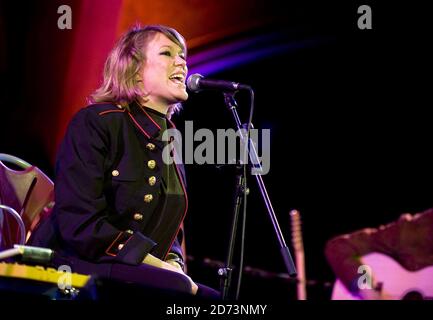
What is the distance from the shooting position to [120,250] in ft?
8.26

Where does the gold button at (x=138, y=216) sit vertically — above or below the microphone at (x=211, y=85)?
below

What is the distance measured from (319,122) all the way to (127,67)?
8.36 ft

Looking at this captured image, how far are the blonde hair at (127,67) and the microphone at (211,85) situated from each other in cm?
39

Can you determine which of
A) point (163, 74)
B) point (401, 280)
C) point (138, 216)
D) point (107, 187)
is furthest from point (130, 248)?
point (401, 280)

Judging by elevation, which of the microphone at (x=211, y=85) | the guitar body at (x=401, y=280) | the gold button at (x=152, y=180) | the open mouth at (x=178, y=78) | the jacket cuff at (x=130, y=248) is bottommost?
the guitar body at (x=401, y=280)

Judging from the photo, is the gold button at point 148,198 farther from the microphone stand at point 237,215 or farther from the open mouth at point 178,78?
the open mouth at point 178,78

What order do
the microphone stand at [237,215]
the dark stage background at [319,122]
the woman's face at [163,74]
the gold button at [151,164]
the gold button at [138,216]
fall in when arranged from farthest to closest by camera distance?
the dark stage background at [319,122]
the woman's face at [163,74]
the gold button at [151,164]
the gold button at [138,216]
the microphone stand at [237,215]

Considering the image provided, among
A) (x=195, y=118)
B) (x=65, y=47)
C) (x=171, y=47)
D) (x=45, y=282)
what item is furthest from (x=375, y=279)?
(x=45, y=282)

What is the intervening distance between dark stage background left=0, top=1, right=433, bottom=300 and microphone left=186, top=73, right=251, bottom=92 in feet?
6.54

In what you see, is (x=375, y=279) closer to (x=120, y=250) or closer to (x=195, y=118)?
(x=195, y=118)

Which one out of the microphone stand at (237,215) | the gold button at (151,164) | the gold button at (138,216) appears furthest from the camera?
the gold button at (151,164)

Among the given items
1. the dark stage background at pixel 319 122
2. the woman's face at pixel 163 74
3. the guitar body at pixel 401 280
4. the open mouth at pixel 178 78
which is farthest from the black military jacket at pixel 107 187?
the guitar body at pixel 401 280

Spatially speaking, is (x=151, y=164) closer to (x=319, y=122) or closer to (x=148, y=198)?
(x=148, y=198)

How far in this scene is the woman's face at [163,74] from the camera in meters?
3.08
